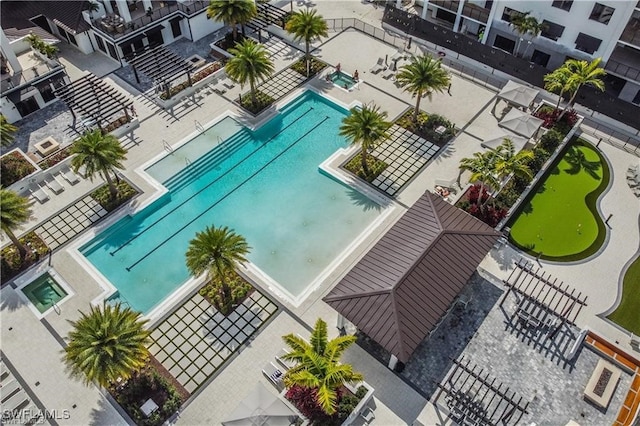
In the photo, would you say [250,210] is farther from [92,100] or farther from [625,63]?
[625,63]

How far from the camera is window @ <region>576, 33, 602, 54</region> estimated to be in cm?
5006

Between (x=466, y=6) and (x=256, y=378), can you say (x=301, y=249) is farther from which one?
(x=466, y=6)

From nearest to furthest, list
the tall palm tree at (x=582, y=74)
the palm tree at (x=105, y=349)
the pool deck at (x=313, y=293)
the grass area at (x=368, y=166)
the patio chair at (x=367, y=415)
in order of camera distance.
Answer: the palm tree at (x=105, y=349) < the patio chair at (x=367, y=415) < the pool deck at (x=313, y=293) < the grass area at (x=368, y=166) < the tall palm tree at (x=582, y=74)

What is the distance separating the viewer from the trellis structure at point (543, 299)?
3497cm

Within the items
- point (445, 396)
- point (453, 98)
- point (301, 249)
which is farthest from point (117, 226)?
point (453, 98)

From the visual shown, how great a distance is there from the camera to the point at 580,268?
38.6m

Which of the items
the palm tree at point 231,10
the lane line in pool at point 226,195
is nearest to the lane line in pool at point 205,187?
the lane line in pool at point 226,195

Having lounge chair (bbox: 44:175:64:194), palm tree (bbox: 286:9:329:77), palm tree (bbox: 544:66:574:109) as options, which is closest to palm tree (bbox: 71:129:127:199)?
lounge chair (bbox: 44:175:64:194)

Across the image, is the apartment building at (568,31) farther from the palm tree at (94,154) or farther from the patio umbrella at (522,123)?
the palm tree at (94,154)

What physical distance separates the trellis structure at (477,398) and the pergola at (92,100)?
37.9m

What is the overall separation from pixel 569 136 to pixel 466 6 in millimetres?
20469

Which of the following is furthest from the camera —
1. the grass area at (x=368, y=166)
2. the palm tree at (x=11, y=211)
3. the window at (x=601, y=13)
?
the window at (x=601, y=13)

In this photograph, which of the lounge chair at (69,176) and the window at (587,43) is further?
the window at (587,43)

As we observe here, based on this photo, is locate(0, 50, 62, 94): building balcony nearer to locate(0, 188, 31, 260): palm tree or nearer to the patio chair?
locate(0, 188, 31, 260): palm tree
